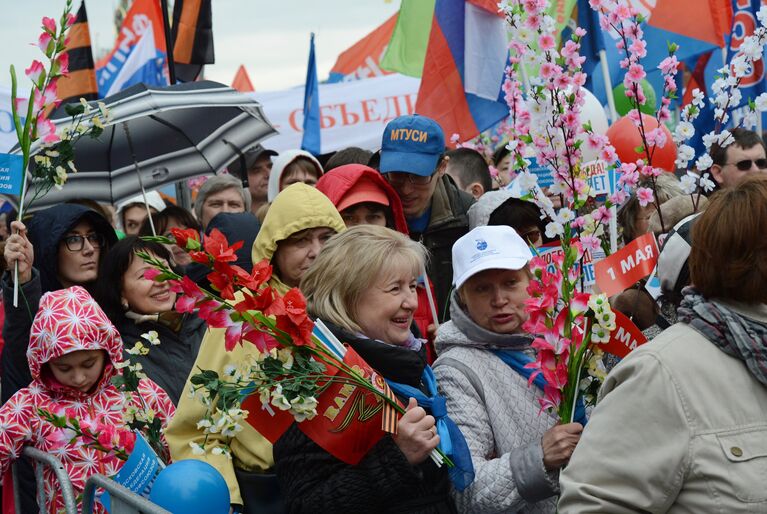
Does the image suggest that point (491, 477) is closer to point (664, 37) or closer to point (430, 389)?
point (430, 389)

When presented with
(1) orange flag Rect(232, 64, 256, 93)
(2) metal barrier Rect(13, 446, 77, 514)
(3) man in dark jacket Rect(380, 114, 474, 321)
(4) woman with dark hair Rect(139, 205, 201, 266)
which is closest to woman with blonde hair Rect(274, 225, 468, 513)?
(2) metal barrier Rect(13, 446, 77, 514)

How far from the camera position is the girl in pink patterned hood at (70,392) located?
4.31m

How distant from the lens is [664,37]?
8922mm

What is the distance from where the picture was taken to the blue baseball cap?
209 inches

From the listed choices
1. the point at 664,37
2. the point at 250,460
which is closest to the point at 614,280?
the point at 250,460

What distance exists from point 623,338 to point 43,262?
317cm

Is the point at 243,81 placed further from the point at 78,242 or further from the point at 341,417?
the point at 341,417

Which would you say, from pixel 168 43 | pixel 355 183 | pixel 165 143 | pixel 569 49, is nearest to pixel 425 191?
pixel 355 183

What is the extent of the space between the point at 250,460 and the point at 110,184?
4267 mm

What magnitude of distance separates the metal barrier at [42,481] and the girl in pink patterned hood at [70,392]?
4cm

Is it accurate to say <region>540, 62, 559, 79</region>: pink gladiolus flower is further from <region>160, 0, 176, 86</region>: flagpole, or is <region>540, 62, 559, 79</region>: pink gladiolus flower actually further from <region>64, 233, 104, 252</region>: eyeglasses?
<region>160, 0, 176, 86</region>: flagpole

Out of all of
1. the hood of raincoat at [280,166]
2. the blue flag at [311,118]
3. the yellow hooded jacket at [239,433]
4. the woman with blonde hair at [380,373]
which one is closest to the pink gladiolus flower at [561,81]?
the woman with blonde hair at [380,373]

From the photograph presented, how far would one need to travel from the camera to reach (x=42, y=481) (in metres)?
4.28

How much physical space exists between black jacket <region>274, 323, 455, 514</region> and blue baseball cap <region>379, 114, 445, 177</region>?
211 cm
